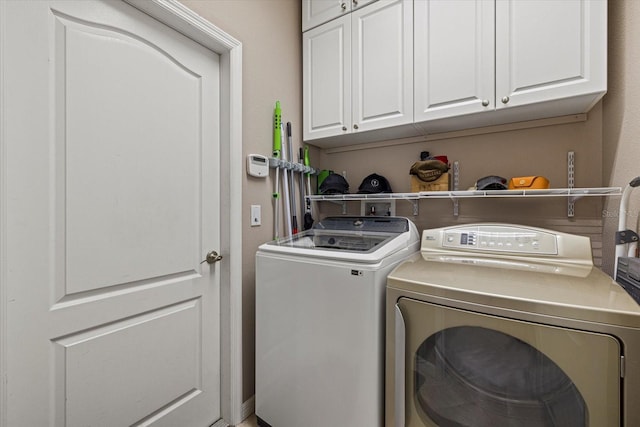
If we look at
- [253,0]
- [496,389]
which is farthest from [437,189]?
[253,0]

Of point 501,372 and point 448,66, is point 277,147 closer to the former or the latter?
point 448,66

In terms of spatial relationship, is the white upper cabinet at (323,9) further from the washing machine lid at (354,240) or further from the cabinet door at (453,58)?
the washing machine lid at (354,240)

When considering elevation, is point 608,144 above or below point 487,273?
above

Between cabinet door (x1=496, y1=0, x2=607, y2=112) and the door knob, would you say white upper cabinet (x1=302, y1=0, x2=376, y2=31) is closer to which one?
cabinet door (x1=496, y1=0, x2=607, y2=112)

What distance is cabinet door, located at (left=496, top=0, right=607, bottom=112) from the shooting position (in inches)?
47.5

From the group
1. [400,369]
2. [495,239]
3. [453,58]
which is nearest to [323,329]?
[400,369]

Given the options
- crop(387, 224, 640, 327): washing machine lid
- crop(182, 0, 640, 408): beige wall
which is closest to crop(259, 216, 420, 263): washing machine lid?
crop(387, 224, 640, 327): washing machine lid

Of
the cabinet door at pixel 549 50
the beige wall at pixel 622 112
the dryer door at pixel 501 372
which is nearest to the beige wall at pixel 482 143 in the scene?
the beige wall at pixel 622 112

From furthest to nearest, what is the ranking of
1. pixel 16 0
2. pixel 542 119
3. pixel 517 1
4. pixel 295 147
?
pixel 295 147
pixel 542 119
pixel 517 1
pixel 16 0

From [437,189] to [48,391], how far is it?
1.99 metres

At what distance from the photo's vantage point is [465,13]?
1459 millimetres

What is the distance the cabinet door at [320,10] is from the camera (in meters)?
1.83

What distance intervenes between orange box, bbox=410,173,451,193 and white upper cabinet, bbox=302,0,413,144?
38 cm

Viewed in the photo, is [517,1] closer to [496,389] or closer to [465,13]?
[465,13]
